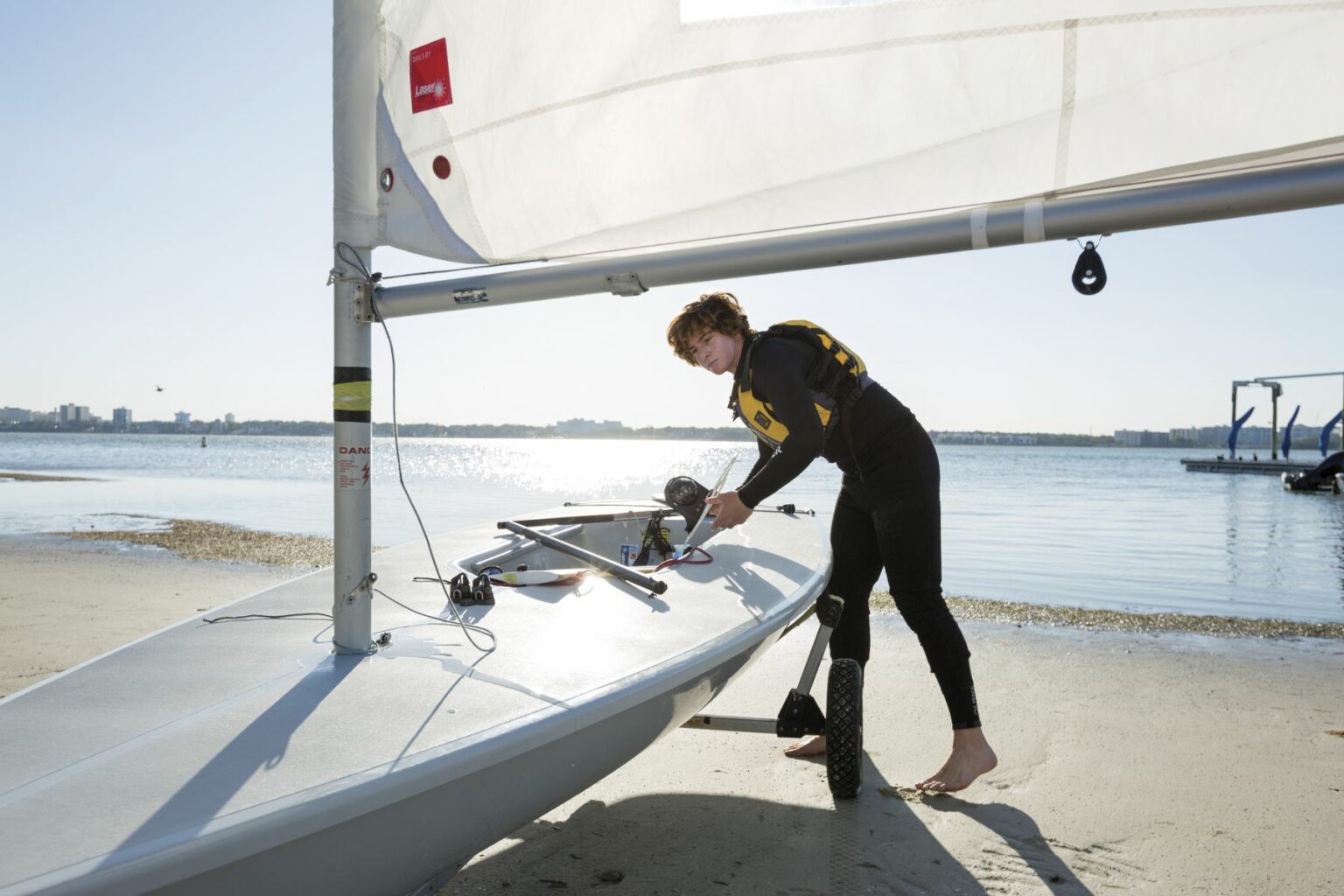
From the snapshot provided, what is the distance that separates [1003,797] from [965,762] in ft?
0.85

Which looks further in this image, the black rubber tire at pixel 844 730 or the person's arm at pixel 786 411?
the black rubber tire at pixel 844 730

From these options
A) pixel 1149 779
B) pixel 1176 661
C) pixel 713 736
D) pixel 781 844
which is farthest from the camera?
pixel 1176 661

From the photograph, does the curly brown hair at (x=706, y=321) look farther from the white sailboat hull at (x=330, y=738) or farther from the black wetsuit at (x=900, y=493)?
the white sailboat hull at (x=330, y=738)

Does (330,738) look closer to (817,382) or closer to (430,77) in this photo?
(430,77)

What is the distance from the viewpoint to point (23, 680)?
3.93 metres

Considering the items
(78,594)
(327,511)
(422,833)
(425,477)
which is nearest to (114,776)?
(422,833)

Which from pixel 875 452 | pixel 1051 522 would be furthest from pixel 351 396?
pixel 1051 522

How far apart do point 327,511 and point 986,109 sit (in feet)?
54.9

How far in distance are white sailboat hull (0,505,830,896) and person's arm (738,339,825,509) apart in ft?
1.22

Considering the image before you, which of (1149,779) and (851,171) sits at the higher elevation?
(851,171)

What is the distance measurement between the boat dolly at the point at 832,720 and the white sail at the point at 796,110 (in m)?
1.44

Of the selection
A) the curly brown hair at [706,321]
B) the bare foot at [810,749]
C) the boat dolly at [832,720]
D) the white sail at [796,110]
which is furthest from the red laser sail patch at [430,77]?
the bare foot at [810,749]

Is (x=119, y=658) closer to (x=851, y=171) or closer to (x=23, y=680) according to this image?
(x=851, y=171)

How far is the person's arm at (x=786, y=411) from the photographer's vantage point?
2.42 metres
